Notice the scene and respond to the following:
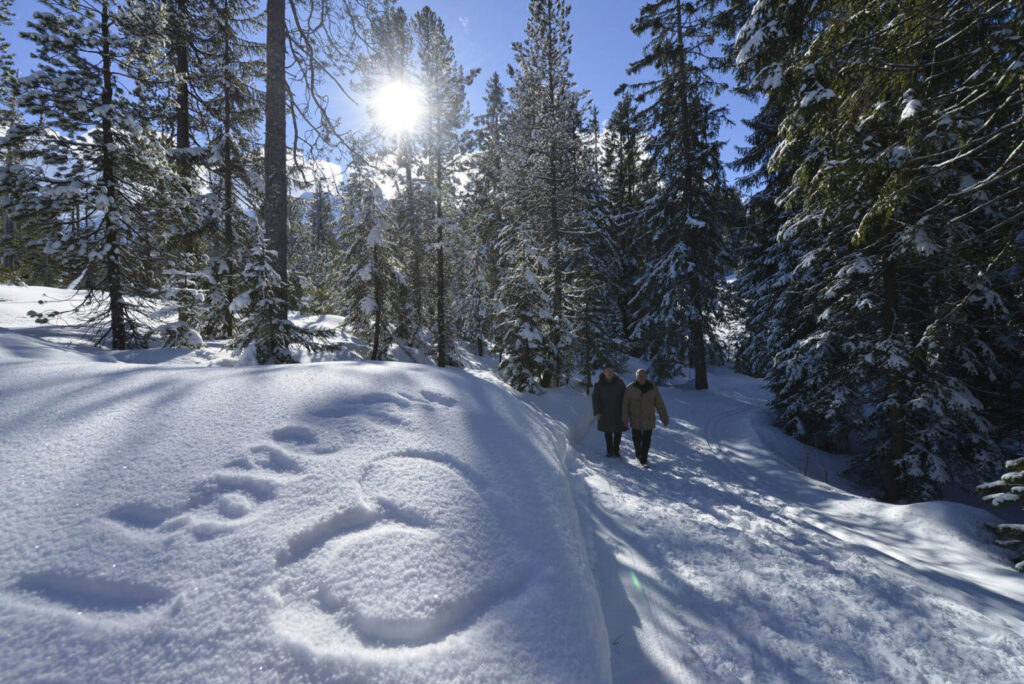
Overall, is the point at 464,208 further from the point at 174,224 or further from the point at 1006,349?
the point at 1006,349

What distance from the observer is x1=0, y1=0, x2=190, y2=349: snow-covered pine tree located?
8633 mm

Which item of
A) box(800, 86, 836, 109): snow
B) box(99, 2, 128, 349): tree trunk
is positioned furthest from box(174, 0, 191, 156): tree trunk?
box(800, 86, 836, 109): snow

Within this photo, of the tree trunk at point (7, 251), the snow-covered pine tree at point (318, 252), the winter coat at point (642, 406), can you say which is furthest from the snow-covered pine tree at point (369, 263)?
the winter coat at point (642, 406)

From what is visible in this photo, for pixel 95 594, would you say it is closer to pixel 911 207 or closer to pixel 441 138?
pixel 911 207

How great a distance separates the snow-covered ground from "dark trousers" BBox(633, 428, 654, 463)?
8.37ft

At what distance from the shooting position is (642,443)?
746cm

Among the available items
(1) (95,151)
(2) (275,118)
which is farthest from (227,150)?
(2) (275,118)

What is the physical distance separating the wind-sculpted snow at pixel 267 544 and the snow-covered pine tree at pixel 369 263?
518 inches

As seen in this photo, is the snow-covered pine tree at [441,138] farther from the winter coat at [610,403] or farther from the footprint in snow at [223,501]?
the footprint in snow at [223,501]

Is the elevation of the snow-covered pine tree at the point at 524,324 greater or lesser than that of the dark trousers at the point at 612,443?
greater

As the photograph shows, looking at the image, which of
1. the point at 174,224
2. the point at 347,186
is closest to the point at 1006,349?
the point at 347,186

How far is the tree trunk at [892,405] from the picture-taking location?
7.73 meters

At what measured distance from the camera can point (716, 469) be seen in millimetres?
7801

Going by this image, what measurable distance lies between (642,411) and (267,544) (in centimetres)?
679
